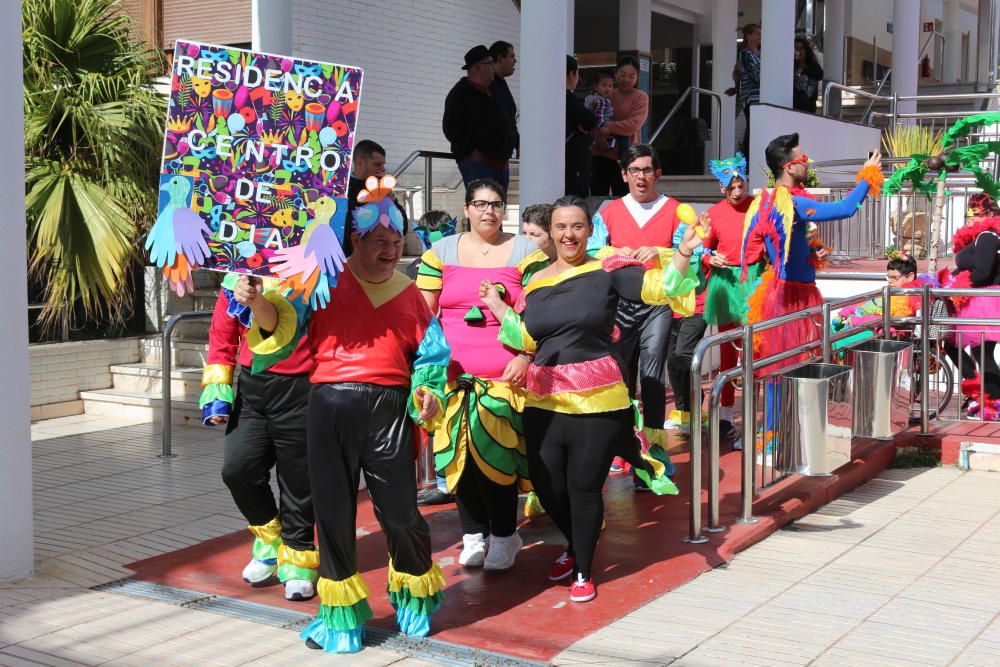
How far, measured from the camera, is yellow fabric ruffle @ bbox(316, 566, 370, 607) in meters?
5.06

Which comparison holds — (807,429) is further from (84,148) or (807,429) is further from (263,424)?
(84,148)

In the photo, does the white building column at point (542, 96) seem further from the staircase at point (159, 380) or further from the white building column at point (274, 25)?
the staircase at point (159, 380)

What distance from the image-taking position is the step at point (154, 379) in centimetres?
1051

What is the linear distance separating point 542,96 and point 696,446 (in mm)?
4509

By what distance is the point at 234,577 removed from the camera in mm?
6035

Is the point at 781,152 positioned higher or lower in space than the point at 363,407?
higher

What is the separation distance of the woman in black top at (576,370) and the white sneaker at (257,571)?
1339 mm

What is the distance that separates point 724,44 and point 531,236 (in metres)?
14.3

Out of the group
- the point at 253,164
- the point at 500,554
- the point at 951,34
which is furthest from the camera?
the point at 951,34

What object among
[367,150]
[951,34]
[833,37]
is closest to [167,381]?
[367,150]

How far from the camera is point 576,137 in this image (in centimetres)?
1169

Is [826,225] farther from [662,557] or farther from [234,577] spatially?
[234,577]

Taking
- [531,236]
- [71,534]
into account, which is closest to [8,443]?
[71,534]

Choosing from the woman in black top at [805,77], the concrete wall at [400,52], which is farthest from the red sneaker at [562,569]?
the woman in black top at [805,77]
